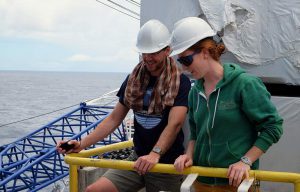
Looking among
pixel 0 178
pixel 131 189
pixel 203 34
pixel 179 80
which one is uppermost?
pixel 203 34

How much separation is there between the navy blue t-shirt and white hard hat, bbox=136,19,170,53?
0.31 metres

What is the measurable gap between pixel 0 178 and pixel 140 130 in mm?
13447

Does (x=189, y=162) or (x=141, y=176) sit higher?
(x=189, y=162)

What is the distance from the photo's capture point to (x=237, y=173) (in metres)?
3.28

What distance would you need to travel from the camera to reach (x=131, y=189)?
4.37 meters

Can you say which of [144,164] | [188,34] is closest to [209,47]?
[188,34]

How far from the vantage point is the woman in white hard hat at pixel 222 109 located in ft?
11.2

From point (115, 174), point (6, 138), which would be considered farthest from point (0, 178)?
point (6, 138)

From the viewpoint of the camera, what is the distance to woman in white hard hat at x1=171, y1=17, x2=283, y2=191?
11.2 ft

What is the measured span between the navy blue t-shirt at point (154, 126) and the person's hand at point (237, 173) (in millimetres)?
1001

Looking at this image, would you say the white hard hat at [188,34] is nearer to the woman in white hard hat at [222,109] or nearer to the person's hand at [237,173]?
the woman in white hard hat at [222,109]

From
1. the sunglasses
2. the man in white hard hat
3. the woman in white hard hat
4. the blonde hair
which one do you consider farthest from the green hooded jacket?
the man in white hard hat

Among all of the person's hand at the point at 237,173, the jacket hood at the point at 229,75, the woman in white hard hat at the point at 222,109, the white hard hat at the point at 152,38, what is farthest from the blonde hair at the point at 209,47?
the person's hand at the point at 237,173

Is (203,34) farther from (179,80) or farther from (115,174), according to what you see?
(115,174)
